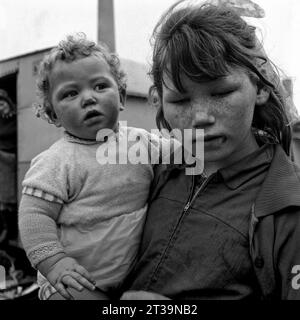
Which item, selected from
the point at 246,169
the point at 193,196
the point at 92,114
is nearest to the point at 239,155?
the point at 246,169

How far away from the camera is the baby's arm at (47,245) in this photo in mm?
1136

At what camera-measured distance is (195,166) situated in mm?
1249

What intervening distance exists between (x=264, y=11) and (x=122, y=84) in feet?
1.84

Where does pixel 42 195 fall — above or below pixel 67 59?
below

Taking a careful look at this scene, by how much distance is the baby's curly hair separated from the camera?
134 centimetres

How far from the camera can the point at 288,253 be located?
950 mm

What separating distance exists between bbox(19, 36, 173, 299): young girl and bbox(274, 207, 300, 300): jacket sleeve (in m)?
0.45

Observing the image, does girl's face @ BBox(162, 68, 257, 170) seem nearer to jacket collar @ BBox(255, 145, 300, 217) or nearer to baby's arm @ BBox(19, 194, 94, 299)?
jacket collar @ BBox(255, 145, 300, 217)

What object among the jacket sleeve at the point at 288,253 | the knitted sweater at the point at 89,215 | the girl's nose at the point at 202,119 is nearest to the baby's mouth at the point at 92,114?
the knitted sweater at the point at 89,215

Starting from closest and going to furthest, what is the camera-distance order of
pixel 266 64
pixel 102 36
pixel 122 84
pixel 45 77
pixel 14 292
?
pixel 266 64
pixel 45 77
pixel 122 84
pixel 14 292
pixel 102 36

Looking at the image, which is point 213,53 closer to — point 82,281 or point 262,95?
point 262,95

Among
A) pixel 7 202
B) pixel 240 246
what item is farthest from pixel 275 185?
pixel 7 202

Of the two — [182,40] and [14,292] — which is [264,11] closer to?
[182,40]

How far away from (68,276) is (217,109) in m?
0.61
